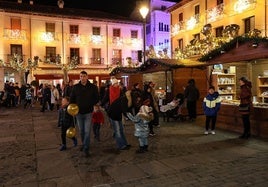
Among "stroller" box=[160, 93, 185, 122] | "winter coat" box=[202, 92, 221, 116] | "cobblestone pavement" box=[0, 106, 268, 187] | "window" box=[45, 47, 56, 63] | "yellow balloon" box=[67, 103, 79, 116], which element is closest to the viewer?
"cobblestone pavement" box=[0, 106, 268, 187]

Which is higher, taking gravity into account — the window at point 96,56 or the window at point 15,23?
the window at point 15,23

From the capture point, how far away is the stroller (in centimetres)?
1188

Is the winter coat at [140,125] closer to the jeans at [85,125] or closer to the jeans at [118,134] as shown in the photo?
the jeans at [118,134]

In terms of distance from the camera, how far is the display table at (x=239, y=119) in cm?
847

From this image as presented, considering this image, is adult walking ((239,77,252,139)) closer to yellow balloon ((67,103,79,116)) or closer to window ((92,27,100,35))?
yellow balloon ((67,103,79,116))

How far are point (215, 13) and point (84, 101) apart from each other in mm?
20531

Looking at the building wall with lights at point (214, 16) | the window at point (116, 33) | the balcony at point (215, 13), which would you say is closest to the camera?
the building wall with lights at point (214, 16)

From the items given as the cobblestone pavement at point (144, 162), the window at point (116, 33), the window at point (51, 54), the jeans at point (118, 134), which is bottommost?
the cobblestone pavement at point (144, 162)

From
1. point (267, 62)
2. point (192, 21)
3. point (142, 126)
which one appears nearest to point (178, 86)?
point (267, 62)

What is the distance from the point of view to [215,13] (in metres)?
24.4

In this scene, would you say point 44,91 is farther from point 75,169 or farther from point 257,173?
point 257,173

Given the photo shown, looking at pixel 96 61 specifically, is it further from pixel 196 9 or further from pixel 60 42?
pixel 196 9

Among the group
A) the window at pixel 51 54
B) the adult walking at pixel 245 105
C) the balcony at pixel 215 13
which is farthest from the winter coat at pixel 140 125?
the window at pixel 51 54

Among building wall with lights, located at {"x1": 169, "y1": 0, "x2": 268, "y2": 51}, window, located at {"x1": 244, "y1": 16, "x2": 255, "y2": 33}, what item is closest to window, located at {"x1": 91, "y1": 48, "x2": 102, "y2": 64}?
building wall with lights, located at {"x1": 169, "y1": 0, "x2": 268, "y2": 51}
